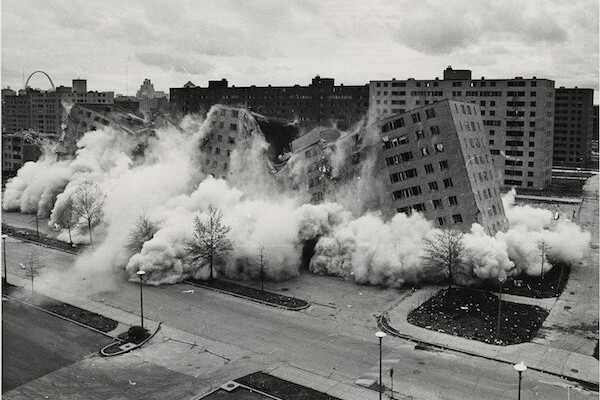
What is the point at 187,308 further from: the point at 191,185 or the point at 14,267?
the point at 191,185

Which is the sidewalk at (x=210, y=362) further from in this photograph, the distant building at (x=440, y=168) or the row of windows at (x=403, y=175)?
the row of windows at (x=403, y=175)

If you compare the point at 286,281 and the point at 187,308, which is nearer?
the point at 187,308

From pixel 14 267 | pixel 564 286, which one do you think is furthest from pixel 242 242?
pixel 564 286

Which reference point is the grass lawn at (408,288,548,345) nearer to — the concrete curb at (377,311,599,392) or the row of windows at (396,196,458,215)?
the concrete curb at (377,311,599,392)

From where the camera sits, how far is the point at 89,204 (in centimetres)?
6366

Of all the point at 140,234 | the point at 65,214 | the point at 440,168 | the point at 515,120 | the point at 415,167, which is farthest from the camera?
the point at 515,120

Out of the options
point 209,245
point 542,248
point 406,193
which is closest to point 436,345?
point 542,248

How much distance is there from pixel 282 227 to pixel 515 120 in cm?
6744

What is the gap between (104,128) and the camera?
82.1 meters

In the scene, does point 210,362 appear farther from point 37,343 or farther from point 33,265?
point 33,265

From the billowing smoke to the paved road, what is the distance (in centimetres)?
254

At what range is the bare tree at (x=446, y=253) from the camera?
45938 millimetres

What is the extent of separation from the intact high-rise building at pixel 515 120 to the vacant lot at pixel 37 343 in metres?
80.5

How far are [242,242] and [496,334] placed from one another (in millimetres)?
23088
